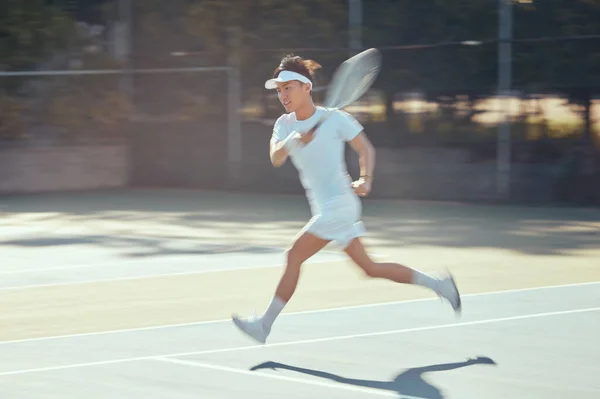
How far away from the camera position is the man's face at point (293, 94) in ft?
24.1

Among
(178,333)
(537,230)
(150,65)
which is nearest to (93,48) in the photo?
(150,65)

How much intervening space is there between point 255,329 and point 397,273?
3.34 feet

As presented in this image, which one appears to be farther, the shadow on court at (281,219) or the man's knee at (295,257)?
the shadow on court at (281,219)

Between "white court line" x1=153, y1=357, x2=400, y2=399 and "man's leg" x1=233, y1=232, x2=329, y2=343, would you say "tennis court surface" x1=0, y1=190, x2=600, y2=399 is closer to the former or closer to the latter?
"white court line" x1=153, y1=357, x2=400, y2=399

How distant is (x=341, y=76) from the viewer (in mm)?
7547

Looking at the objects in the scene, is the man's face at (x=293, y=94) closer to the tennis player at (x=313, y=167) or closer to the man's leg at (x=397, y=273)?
the tennis player at (x=313, y=167)

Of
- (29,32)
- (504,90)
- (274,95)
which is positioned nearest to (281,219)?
(274,95)

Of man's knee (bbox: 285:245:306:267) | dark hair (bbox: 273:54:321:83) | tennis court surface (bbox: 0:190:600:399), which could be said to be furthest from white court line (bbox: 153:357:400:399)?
dark hair (bbox: 273:54:321:83)

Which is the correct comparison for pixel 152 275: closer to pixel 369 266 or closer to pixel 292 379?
pixel 369 266

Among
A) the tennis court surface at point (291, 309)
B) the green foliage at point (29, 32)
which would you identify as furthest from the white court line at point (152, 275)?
the green foliage at point (29, 32)

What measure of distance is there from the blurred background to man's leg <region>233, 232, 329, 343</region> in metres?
8.89

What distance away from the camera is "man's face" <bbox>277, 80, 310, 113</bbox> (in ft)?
24.1

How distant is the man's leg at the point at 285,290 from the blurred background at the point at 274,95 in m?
8.89

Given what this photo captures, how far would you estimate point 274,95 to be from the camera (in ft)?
57.9
